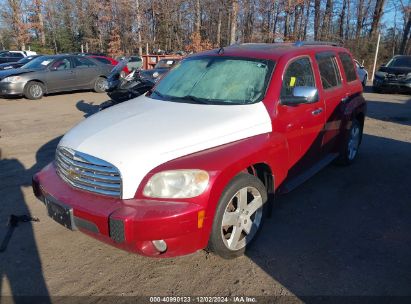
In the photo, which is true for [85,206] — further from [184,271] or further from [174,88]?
[174,88]

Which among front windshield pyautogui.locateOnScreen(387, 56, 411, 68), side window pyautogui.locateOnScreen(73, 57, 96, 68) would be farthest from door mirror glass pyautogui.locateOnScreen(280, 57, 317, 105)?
front windshield pyautogui.locateOnScreen(387, 56, 411, 68)

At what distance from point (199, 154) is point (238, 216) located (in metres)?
0.73

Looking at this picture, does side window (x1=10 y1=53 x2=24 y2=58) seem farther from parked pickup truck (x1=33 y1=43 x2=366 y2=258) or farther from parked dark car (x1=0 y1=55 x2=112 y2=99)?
parked pickup truck (x1=33 y1=43 x2=366 y2=258)

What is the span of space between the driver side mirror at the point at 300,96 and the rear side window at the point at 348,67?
1.92m

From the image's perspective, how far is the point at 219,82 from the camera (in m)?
4.00

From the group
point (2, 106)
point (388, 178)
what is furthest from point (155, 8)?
point (388, 178)

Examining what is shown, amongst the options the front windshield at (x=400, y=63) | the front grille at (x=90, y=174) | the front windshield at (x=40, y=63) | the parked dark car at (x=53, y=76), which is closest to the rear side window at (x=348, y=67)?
the front grille at (x=90, y=174)

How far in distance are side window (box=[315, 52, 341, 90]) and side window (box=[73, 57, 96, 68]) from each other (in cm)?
1193

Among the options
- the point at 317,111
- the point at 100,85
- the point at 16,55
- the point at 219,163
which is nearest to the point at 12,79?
the point at 100,85

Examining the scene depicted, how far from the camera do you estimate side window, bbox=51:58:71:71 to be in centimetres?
1395

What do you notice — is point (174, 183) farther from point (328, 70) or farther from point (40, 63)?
point (40, 63)

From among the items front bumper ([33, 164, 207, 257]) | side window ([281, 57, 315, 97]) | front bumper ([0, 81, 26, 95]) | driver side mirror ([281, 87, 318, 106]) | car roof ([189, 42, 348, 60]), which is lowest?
front bumper ([0, 81, 26, 95])

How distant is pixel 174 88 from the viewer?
427 cm

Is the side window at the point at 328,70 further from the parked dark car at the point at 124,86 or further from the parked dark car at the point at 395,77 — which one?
the parked dark car at the point at 395,77
